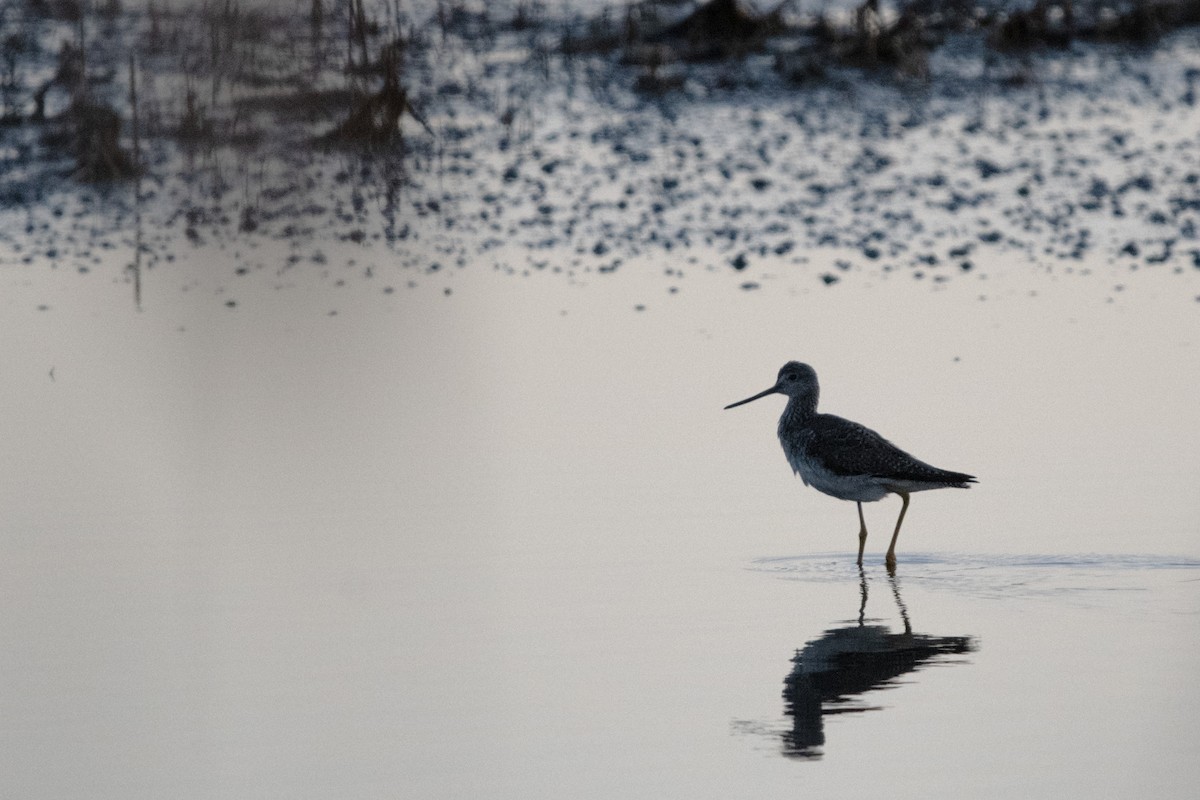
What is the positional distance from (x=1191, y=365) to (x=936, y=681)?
187 inches

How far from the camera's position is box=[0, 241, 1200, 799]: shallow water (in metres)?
3.35

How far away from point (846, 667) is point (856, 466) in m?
1.78

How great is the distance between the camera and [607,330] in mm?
9891

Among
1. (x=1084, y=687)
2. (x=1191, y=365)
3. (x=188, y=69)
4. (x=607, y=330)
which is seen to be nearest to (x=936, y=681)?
(x=1084, y=687)

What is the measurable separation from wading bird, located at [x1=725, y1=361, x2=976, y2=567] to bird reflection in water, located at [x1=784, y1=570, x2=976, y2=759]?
94cm

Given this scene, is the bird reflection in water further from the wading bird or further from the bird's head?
the bird's head

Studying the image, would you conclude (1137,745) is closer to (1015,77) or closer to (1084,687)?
(1084,687)

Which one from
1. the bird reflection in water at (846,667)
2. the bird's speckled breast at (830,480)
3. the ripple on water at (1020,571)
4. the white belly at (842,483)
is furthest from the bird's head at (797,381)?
the bird reflection in water at (846,667)

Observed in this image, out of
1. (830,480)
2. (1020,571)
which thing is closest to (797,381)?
(830,480)

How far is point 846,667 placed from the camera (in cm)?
444

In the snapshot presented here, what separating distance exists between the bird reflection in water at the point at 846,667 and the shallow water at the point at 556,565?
2 cm

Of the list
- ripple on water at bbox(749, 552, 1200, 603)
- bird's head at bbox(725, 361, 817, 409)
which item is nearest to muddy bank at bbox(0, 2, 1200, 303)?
bird's head at bbox(725, 361, 817, 409)

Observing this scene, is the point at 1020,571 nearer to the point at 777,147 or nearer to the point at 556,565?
the point at 556,565

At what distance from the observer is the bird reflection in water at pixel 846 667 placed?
3.93 meters
